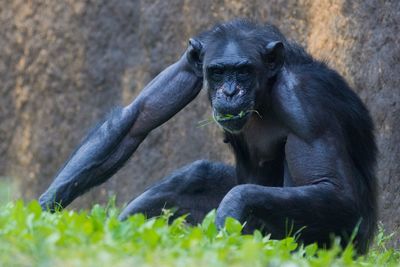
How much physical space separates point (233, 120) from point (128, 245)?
2444mm

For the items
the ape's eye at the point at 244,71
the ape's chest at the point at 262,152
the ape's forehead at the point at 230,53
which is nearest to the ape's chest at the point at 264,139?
the ape's chest at the point at 262,152

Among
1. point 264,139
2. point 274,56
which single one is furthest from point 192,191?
point 274,56

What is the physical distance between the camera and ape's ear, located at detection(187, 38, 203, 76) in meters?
7.56

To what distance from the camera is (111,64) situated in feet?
37.4

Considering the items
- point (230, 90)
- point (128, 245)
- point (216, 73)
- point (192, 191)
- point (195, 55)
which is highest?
point (195, 55)

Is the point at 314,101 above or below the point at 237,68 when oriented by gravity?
below

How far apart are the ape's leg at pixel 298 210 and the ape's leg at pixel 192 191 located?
0.92 metres

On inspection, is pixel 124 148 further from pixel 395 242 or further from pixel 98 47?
pixel 98 47

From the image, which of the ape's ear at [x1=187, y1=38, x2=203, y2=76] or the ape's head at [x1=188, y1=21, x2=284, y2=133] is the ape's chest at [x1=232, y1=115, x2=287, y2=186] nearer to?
the ape's head at [x1=188, y1=21, x2=284, y2=133]

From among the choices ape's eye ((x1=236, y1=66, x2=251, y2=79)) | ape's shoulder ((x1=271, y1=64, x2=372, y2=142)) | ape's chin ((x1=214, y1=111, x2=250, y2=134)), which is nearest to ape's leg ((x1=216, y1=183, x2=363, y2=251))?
ape's shoulder ((x1=271, y1=64, x2=372, y2=142))

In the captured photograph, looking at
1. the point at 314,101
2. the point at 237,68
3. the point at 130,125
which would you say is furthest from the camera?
the point at 130,125

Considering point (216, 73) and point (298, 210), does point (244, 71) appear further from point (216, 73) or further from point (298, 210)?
point (298, 210)

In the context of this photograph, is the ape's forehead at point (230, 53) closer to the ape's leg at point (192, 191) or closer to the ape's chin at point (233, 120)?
the ape's chin at point (233, 120)

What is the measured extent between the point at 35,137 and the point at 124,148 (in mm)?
4429
